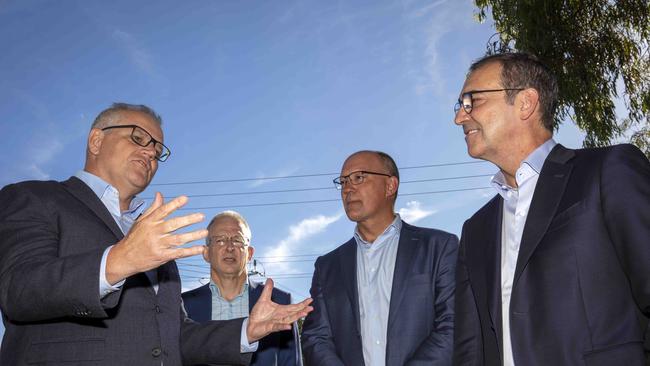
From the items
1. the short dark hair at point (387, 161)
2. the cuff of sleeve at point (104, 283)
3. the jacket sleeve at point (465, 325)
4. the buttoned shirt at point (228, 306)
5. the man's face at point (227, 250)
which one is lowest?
the jacket sleeve at point (465, 325)

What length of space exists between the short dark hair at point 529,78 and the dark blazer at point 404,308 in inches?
54.5

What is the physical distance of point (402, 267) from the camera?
432 centimetres

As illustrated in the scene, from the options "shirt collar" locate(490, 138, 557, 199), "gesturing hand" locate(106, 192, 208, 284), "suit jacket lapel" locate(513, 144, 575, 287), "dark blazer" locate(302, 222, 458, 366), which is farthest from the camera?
"dark blazer" locate(302, 222, 458, 366)

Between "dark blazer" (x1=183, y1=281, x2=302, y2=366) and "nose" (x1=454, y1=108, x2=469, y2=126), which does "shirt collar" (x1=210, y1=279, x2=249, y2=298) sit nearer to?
"dark blazer" (x1=183, y1=281, x2=302, y2=366)

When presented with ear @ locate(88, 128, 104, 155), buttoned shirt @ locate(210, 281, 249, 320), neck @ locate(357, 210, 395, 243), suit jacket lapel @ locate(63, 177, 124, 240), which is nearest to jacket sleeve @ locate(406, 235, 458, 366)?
neck @ locate(357, 210, 395, 243)

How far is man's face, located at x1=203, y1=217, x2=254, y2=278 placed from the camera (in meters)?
5.58

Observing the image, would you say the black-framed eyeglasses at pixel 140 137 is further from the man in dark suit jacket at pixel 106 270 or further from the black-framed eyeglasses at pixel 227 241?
the black-framed eyeglasses at pixel 227 241

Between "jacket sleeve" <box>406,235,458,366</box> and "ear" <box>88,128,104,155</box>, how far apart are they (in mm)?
2520

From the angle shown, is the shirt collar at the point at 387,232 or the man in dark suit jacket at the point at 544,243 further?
the shirt collar at the point at 387,232

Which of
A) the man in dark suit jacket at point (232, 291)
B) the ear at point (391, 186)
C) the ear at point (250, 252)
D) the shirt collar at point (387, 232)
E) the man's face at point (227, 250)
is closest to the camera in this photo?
the shirt collar at point (387, 232)

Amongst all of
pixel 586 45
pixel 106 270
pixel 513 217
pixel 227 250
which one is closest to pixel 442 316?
pixel 513 217

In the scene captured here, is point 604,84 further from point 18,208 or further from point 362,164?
point 18,208

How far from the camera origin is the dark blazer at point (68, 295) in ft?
7.94

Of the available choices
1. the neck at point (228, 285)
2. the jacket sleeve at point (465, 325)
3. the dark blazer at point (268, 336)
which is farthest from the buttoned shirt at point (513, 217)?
the neck at point (228, 285)
